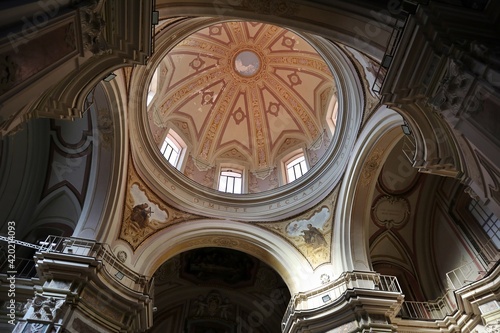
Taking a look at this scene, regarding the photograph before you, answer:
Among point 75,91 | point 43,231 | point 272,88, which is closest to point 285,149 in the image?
point 272,88

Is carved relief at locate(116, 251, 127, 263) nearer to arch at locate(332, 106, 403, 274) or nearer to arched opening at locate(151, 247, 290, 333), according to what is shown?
arched opening at locate(151, 247, 290, 333)

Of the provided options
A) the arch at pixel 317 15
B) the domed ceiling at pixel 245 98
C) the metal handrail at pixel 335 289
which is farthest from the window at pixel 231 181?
the arch at pixel 317 15

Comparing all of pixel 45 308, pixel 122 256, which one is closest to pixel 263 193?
pixel 122 256

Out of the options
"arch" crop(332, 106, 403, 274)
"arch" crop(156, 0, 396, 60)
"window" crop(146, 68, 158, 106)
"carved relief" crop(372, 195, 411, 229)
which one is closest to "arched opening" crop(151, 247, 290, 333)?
"arch" crop(332, 106, 403, 274)

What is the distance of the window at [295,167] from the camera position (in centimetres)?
1579

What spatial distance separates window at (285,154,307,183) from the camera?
51.8ft

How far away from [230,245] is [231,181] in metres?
3.92

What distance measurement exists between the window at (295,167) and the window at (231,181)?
214 cm

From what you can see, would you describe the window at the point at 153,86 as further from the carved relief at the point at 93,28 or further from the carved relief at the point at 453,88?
the carved relief at the point at 453,88

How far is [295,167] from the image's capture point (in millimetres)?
16297

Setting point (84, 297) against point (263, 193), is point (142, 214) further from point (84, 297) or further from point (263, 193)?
point (263, 193)

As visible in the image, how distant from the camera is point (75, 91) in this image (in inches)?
217

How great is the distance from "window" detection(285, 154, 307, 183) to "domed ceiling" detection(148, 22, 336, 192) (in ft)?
1.40

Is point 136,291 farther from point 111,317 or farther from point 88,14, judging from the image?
point 88,14
